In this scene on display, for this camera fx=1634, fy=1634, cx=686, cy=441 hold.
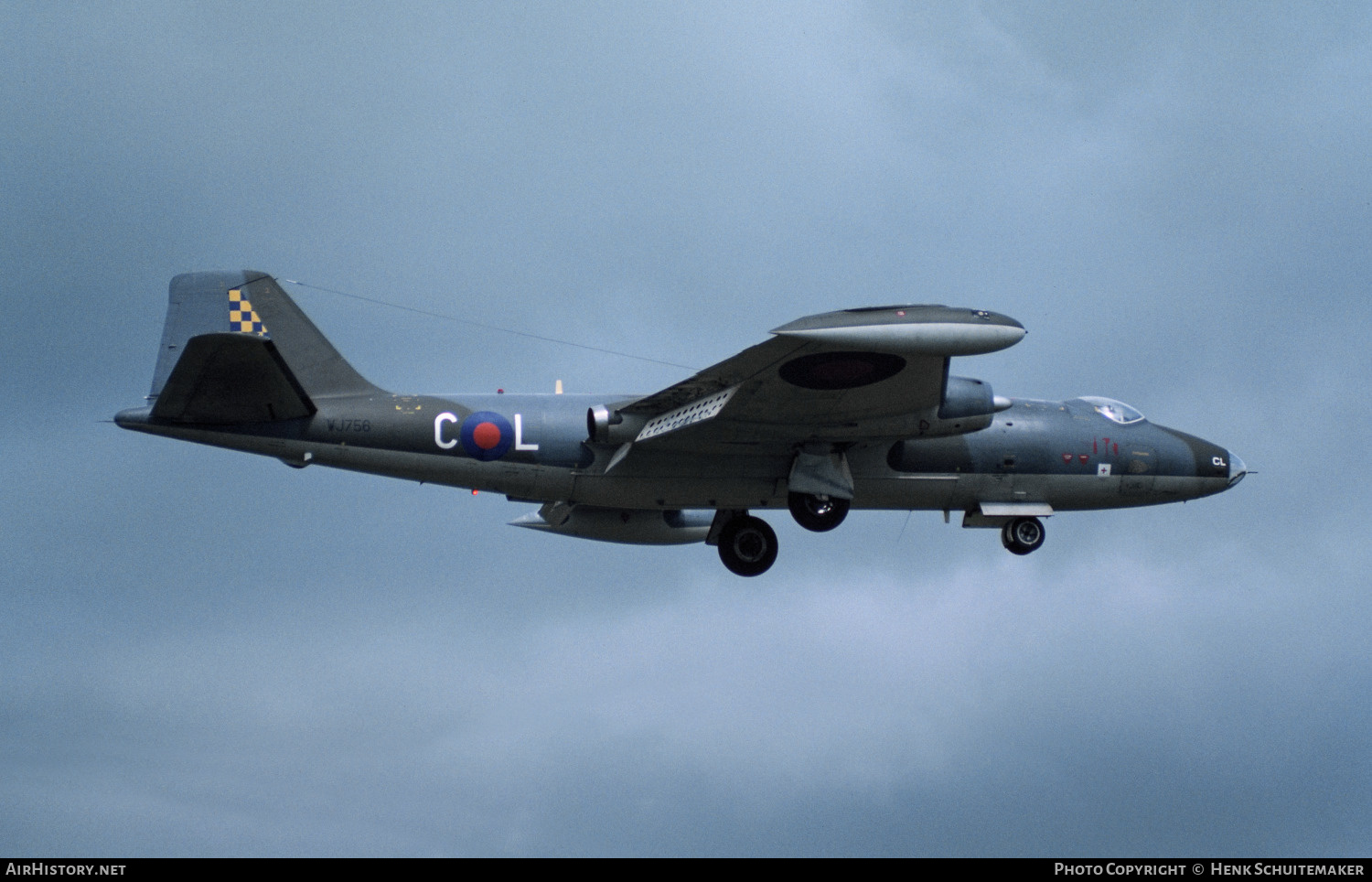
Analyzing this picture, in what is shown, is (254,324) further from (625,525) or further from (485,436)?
(625,525)

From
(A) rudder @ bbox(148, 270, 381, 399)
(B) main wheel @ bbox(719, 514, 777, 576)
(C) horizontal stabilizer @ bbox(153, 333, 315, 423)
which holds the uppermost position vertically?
(A) rudder @ bbox(148, 270, 381, 399)

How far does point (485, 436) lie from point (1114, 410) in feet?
44.3

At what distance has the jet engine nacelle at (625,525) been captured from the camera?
3628cm

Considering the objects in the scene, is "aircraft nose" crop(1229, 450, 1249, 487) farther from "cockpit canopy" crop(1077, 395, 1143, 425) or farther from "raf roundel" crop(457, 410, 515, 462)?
"raf roundel" crop(457, 410, 515, 462)

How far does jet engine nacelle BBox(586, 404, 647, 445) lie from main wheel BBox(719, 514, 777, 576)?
443cm

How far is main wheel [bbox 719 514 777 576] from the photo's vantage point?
34312mm

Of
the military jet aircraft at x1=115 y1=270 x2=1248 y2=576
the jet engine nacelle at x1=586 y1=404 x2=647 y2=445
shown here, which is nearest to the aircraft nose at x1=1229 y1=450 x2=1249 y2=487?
the military jet aircraft at x1=115 y1=270 x2=1248 y2=576

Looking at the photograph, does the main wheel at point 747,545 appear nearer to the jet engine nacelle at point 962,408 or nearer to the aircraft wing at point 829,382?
the aircraft wing at point 829,382

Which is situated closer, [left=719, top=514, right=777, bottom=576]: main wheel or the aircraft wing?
the aircraft wing

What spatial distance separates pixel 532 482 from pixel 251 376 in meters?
5.62

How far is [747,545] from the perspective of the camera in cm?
3434

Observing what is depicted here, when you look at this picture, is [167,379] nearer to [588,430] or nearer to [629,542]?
[588,430]

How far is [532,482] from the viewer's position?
31.3 meters

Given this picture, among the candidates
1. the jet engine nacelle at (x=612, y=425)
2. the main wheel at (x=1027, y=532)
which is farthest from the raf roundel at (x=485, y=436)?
the main wheel at (x=1027, y=532)
